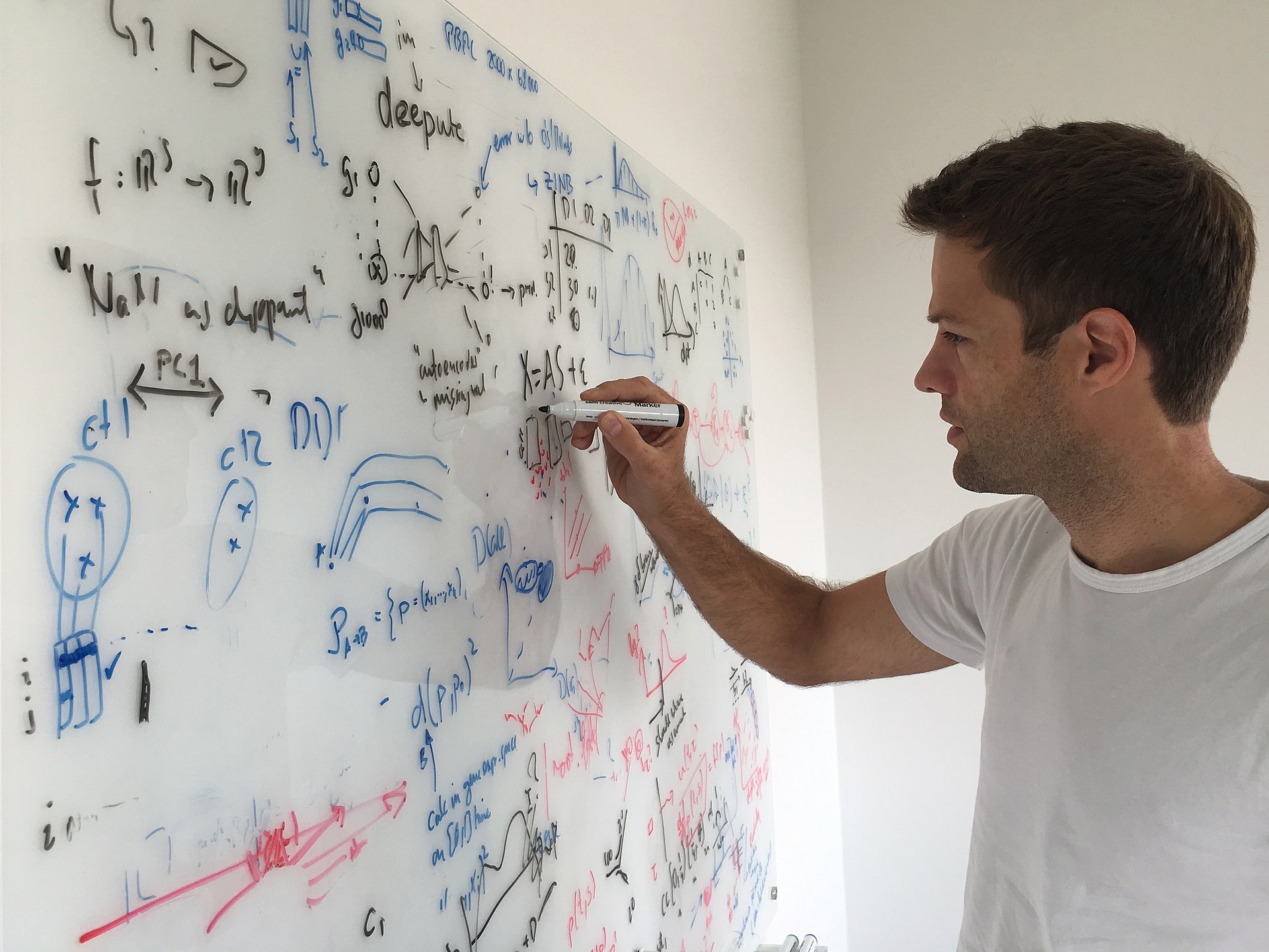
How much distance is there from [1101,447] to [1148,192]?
0.84ft

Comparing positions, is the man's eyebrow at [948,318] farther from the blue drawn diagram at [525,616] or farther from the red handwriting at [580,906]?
the red handwriting at [580,906]

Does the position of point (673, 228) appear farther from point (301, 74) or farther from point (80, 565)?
point (80, 565)

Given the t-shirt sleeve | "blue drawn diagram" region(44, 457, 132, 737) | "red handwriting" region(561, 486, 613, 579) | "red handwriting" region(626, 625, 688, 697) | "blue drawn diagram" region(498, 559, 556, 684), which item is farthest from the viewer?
the t-shirt sleeve

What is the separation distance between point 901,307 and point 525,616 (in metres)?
1.58

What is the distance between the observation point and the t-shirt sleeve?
1097 mm

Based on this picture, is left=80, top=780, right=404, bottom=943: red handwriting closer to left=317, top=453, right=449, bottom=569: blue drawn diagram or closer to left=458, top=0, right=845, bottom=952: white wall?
left=317, top=453, right=449, bottom=569: blue drawn diagram

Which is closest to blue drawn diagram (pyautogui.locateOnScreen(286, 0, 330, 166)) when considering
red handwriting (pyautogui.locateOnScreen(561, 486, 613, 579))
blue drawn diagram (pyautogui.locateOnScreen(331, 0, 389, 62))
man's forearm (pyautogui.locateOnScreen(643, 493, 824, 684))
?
blue drawn diagram (pyautogui.locateOnScreen(331, 0, 389, 62))

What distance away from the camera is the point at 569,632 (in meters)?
0.85

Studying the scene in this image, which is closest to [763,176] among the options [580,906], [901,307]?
[901,307]

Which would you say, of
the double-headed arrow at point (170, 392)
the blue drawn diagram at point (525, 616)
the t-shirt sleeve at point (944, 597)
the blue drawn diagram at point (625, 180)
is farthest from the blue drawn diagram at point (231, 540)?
the t-shirt sleeve at point (944, 597)

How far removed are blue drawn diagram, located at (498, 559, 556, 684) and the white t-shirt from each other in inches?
21.8

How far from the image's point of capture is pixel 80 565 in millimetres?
422

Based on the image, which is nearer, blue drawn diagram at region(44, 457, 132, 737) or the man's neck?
blue drawn diagram at region(44, 457, 132, 737)

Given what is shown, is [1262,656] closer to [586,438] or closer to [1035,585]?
[1035,585]
